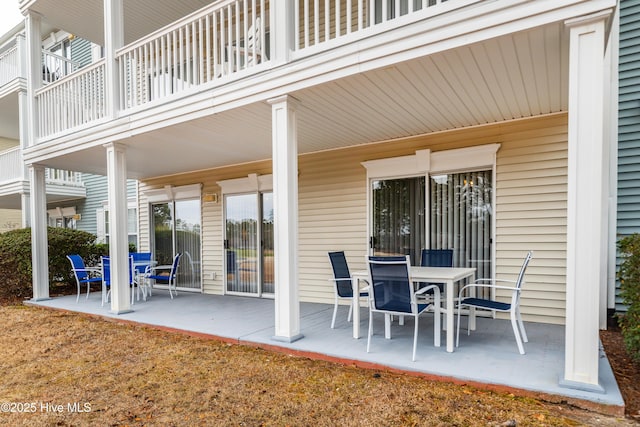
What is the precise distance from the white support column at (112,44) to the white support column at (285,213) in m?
3.06

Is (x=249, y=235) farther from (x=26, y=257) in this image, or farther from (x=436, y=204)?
(x=26, y=257)

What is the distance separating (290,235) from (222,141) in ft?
7.84

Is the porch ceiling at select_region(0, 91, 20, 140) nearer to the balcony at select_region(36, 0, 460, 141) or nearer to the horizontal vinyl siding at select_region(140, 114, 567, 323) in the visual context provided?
the balcony at select_region(36, 0, 460, 141)

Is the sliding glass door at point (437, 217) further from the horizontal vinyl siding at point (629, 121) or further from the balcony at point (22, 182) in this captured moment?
the balcony at point (22, 182)

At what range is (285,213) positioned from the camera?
12.4 ft

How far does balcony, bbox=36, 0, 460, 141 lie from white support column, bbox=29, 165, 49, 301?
90cm

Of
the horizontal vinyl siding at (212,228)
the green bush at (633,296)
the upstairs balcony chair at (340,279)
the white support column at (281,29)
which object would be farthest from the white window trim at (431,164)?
the horizontal vinyl siding at (212,228)

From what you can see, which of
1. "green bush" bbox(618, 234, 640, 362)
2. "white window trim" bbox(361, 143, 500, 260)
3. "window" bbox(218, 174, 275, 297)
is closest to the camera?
"green bush" bbox(618, 234, 640, 362)

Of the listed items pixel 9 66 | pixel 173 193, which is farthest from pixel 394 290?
pixel 9 66

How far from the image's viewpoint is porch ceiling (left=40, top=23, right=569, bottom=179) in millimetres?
2932

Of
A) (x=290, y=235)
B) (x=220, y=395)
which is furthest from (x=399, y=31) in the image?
(x=220, y=395)

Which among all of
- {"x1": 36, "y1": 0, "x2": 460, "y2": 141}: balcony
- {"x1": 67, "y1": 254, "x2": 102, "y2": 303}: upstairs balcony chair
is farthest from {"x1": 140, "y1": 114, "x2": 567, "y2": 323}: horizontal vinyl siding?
{"x1": 67, "y1": 254, "x2": 102, "y2": 303}: upstairs balcony chair

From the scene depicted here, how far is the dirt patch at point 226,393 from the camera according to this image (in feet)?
8.05

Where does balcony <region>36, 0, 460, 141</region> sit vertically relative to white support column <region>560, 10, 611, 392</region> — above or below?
above
